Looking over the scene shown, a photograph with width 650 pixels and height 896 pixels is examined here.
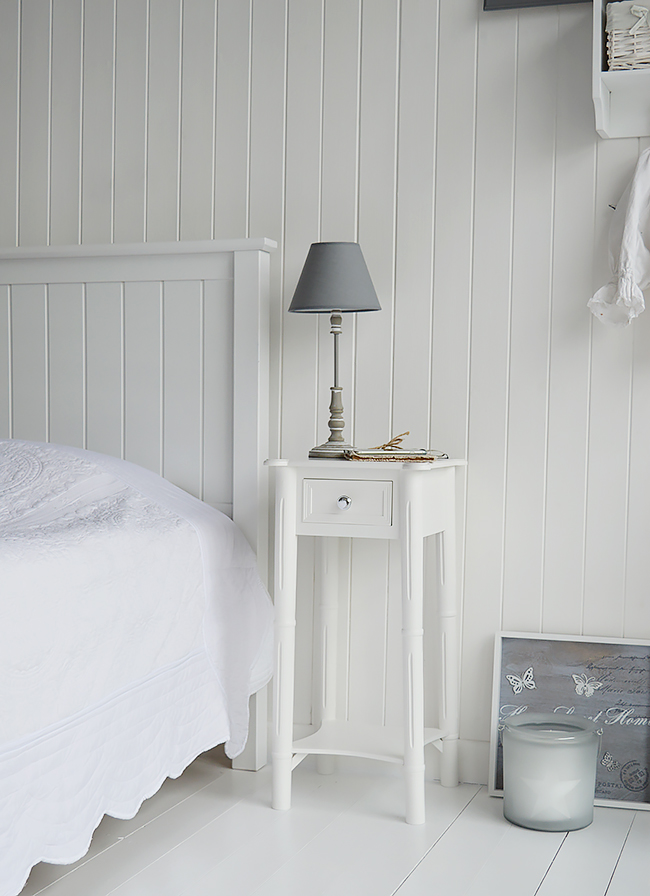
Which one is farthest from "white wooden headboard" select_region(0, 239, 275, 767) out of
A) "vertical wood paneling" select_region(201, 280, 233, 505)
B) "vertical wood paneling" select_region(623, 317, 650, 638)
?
"vertical wood paneling" select_region(623, 317, 650, 638)

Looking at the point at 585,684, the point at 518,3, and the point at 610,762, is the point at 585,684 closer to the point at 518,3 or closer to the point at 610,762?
the point at 610,762

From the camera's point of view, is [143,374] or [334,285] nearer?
[334,285]

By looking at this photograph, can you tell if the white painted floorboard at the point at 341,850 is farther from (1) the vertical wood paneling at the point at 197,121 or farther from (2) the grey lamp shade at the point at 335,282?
(1) the vertical wood paneling at the point at 197,121

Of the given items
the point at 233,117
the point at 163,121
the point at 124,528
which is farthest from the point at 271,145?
the point at 124,528

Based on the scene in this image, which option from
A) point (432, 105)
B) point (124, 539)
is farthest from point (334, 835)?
point (432, 105)

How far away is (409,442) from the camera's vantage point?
7.71 feet

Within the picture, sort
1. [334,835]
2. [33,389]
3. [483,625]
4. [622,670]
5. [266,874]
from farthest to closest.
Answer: [33,389] → [483,625] → [622,670] → [334,835] → [266,874]

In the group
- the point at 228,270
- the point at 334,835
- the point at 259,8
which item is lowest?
the point at 334,835

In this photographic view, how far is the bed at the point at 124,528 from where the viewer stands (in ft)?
4.89

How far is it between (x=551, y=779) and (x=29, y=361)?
1.69 metres

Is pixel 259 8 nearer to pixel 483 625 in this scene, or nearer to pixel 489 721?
pixel 483 625

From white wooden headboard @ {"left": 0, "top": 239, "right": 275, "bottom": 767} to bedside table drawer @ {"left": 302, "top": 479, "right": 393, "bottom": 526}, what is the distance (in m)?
0.28

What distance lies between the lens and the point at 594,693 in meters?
2.18

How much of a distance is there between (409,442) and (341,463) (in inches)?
13.7
